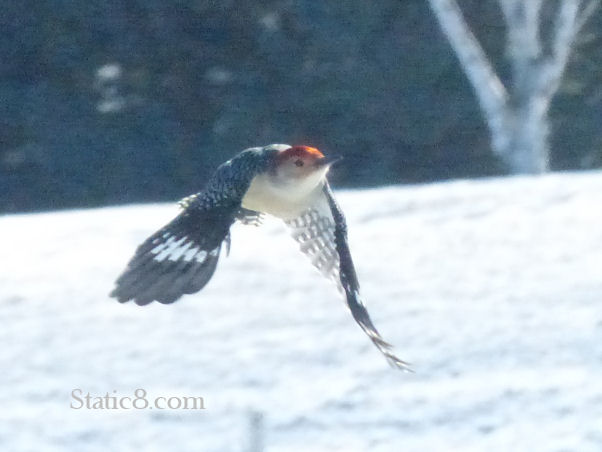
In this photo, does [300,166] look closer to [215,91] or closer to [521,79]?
[521,79]

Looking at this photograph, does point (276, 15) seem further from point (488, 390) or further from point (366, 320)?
point (366, 320)

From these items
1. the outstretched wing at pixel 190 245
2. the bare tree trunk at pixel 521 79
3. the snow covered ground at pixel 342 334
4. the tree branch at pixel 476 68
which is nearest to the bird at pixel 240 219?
the outstretched wing at pixel 190 245

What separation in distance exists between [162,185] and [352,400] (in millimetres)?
9291

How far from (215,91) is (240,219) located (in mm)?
10574

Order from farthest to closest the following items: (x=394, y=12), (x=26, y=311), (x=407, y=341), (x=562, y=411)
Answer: (x=394, y=12) → (x=26, y=311) → (x=407, y=341) → (x=562, y=411)

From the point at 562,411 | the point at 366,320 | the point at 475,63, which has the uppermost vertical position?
the point at 475,63

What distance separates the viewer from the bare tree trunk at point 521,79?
12078 millimetres

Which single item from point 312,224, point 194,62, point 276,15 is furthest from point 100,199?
point 312,224

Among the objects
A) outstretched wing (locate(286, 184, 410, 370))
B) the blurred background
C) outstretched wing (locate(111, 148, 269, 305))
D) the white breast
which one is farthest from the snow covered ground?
the blurred background

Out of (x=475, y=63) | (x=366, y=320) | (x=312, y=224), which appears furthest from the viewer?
(x=475, y=63)

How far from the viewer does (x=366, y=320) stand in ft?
10.3

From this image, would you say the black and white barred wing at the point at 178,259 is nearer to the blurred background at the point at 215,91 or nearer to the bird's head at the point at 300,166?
the bird's head at the point at 300,166

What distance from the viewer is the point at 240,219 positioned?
3.52 meters

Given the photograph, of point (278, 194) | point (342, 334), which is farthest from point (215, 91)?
point (278, 194)
